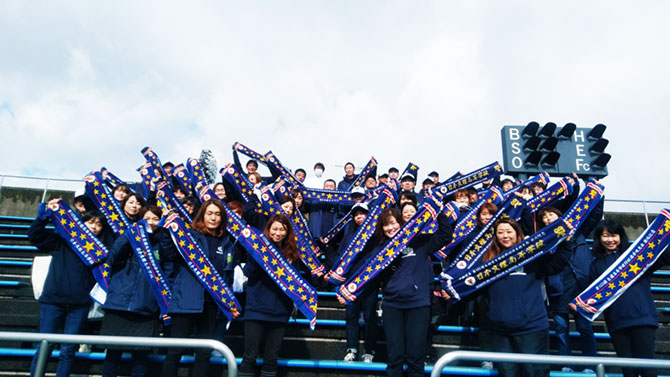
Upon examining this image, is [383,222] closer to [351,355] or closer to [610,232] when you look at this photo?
[351,355]

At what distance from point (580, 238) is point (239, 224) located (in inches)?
189

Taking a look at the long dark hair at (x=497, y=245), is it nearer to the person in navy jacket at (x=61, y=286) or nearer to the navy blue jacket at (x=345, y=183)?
the person in navy jacket at (x=61, y=286)

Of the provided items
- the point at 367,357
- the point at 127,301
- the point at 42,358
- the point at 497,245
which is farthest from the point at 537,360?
the point at 127,301

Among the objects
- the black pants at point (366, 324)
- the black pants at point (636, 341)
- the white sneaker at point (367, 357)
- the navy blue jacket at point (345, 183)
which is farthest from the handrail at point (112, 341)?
the navy blue jacket at point (345, 183)

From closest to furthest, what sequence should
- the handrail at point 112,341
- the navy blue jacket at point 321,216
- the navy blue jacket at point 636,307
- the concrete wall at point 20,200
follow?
the handrail at point 112,341 < the navy blue jacket at point 636,307 < the navy blue jacket at point 321,216 < the concrete wall at point 20,200

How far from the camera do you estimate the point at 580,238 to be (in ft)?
18.9

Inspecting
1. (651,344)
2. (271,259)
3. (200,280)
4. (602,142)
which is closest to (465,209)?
(651,344)

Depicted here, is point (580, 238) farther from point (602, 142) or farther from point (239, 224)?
point (602, 142)

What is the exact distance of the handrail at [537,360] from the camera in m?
2.60

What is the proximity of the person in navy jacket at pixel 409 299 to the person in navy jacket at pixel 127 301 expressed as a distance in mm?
2409

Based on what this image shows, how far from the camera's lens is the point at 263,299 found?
13.5 ft

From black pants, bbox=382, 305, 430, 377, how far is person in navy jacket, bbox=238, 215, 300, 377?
3.49ft

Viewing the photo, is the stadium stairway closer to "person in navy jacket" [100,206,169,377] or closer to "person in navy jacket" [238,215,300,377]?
"person in navy jacket" [100,206,169,377]

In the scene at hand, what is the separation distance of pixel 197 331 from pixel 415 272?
2.39 meters
